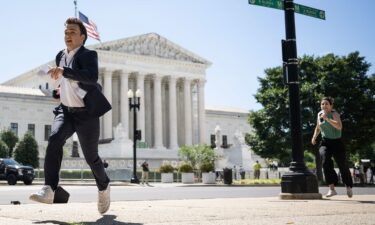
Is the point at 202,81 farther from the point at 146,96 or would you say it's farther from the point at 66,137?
the point at 66,137

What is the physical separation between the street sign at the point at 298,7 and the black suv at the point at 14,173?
25.2 m

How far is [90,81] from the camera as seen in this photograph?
5.83 meters

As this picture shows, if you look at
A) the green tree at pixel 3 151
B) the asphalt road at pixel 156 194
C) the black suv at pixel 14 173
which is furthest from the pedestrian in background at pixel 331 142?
the green tree at pixel 3 151

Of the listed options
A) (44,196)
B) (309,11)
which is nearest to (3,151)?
(309,11)

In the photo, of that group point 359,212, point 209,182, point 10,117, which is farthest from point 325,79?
point 10,117

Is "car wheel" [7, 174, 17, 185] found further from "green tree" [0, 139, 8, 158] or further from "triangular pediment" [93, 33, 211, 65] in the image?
"triangular pediment" [93, 33, 211, 65]

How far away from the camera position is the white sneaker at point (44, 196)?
566 centimetres

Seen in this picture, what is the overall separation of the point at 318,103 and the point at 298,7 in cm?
2843

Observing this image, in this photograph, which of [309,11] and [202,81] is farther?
[202,81]

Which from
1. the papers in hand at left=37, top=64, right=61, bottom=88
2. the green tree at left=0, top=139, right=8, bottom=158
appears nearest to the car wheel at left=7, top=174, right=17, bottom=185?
the green tree at left=0, top=139, right=8, bottom=158

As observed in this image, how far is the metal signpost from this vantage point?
33.2 feet

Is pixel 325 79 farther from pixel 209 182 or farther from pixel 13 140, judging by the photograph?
pixel 13 140

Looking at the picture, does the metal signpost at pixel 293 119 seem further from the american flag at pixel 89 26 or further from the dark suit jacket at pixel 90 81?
the american flag at pixel 89 26

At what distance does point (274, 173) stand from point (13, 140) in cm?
3022
